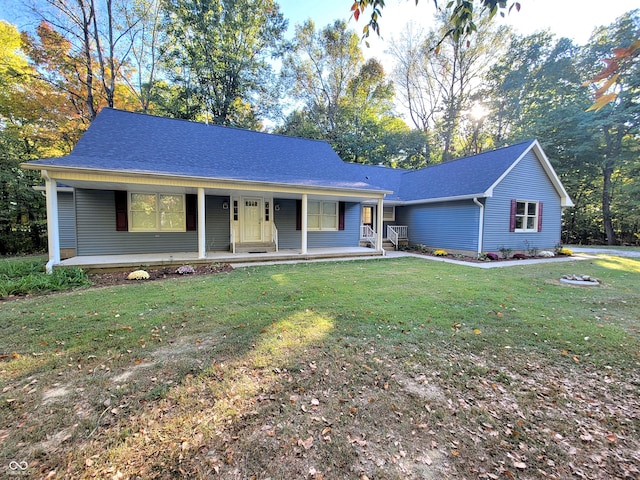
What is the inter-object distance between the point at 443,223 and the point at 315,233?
19.8 feet

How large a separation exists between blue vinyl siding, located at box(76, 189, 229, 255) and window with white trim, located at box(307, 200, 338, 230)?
4.06m

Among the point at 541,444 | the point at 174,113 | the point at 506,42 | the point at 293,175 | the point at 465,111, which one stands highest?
the point at 506,42

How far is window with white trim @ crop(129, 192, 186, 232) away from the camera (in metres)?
9.44

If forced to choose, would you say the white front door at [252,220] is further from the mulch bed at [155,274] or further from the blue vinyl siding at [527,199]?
the blue vinyl siding at [527,199]

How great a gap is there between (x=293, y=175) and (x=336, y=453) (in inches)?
400

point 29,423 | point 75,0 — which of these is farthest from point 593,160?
point 75,0

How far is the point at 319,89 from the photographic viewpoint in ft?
85.3

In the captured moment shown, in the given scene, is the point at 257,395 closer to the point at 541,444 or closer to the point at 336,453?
the point at 336,453

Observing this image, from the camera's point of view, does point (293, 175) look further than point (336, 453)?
Yes

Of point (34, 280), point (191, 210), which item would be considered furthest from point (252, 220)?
point (34, 280)

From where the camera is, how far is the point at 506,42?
22906 mm

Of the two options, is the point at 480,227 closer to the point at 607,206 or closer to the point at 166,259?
the point at 166,259

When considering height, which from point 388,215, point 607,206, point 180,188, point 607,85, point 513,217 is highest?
point 607,206

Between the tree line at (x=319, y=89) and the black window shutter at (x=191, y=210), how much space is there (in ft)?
34.5
